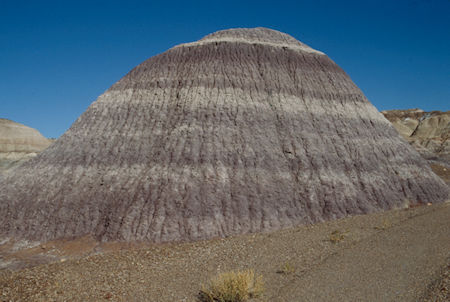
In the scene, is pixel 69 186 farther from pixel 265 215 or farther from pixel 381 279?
pixel 381 279

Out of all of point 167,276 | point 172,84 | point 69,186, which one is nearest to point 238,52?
point 172,84

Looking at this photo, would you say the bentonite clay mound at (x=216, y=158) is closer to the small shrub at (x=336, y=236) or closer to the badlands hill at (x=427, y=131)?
the small shrub at (x=336, y=236)

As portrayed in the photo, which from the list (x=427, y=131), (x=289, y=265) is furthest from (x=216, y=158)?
(x=427, y=131)

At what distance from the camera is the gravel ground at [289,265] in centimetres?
702

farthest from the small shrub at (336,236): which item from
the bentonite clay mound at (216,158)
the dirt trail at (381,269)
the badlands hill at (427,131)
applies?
the badlands hill at (427,131)

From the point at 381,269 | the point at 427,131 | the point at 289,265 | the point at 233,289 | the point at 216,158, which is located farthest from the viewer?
the point at 427,131

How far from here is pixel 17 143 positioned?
1905 inches

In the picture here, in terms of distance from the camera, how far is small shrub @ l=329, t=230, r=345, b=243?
10.2m

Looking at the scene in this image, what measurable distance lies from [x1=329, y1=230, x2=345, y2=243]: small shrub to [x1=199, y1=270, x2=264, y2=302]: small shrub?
12.3ft

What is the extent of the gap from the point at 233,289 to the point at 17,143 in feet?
173

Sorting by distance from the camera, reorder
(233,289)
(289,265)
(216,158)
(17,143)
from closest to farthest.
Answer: (233,289), (289,265), (216,158), (17,143)

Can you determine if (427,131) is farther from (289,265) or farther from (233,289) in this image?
(233,289)

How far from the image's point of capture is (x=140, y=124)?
1557cm

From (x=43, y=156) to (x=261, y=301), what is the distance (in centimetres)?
1384
